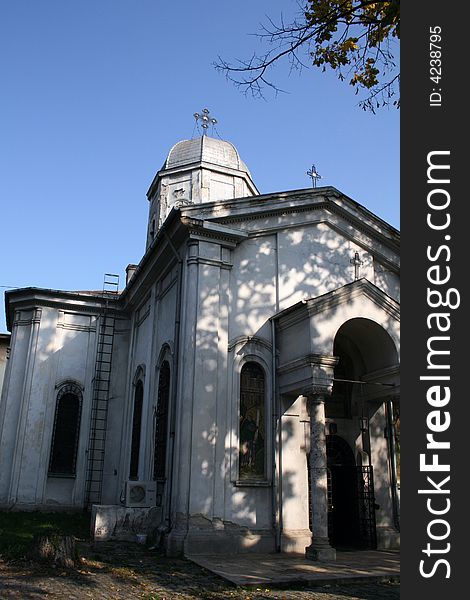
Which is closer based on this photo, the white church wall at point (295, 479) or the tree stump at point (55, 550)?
the tree stump at point (55, 550)

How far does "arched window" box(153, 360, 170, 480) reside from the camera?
48.0 ft

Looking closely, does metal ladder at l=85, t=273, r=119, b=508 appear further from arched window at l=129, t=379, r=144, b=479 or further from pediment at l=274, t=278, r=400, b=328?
pediment at l=274, t=278, r=400, b=328

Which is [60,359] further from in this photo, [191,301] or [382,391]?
[382,391]

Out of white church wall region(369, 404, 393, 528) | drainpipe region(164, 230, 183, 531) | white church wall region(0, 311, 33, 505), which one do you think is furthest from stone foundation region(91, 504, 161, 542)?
white church wall region(0, 311, 33, 505)

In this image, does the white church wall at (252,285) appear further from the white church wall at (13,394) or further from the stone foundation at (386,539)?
the white church wall at (13,394)

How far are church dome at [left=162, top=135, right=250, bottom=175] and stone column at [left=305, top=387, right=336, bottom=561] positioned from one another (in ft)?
45.0

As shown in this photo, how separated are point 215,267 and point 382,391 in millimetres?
5188

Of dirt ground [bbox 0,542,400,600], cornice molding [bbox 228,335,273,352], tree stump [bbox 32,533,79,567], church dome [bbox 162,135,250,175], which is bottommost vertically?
dirt ground [bbox 0,542,400,600]

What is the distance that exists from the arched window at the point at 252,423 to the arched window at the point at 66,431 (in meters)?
8.90

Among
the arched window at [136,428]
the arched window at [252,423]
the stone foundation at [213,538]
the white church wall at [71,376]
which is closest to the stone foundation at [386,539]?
the stone foundation at [213,538]

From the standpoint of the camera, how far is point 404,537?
4281 millimetres

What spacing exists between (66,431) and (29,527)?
18.7 ft

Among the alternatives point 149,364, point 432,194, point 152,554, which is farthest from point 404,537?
point 149,364

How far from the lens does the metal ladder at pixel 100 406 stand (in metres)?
19.5
